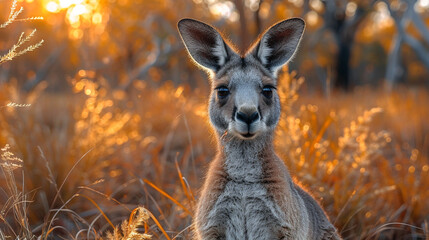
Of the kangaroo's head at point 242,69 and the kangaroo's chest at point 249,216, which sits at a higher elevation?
the kangaroo's head at point 242,69

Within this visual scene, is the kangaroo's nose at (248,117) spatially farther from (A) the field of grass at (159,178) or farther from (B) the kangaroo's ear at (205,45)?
(A) the field of grass at (159,178)

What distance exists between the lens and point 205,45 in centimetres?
322

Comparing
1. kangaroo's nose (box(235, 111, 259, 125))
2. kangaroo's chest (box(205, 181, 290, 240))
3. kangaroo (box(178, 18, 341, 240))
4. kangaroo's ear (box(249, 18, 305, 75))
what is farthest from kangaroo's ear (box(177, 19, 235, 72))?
kangaroo's chest (box(205, 181, 290, 240))

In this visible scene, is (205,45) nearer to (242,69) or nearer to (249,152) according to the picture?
(242,69)

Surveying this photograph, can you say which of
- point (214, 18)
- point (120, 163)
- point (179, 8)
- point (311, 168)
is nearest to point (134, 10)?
point (179, 8)

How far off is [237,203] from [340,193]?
1.75m

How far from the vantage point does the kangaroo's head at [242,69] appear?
2840 millimetres

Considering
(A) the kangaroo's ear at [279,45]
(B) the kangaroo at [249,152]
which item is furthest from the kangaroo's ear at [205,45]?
(A) the kangaroo's ear at [279,45]

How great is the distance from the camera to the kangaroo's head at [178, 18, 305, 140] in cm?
284

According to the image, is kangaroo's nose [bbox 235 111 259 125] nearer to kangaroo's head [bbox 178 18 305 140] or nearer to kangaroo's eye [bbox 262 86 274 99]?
kangaroo's head [bbox 178 18 305 140]

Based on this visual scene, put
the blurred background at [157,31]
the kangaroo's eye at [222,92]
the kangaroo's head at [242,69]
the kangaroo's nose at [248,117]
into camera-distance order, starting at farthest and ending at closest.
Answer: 1. the blurred background at [157,31]
2. the kangaroo's eye at [222,92]
3. the kangaroo's head at [242,69]
4. the kangaroo's nose at [248,117]

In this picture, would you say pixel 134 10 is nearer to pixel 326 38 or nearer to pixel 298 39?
pixel 298 39

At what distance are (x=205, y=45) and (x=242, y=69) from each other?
339 mm

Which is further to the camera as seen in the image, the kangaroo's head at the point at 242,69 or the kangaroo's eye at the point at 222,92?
the kangaroo's eye at the point at 222,92
